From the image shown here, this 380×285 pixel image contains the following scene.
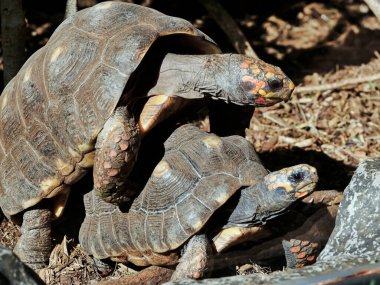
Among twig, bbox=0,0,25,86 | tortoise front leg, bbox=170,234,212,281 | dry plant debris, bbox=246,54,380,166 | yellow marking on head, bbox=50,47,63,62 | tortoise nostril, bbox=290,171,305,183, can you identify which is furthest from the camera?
dry plant debris, bbox=246,54,380,166

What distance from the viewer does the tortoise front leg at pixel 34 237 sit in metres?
4.94

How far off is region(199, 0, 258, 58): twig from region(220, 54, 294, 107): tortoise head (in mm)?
2304

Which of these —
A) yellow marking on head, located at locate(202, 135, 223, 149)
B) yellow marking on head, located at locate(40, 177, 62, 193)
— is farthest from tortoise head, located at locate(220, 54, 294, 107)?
yellow marking on head, located at locate(40, 177, 62, 193)

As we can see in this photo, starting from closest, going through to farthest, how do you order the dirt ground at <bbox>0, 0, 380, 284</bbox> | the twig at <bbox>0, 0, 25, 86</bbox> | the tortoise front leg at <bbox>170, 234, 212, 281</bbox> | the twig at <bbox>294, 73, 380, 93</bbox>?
A: the tortoise front leg at <bbox>170, 234, 212, 281</bbox>, the dirt ground at <bbox>0, 0, 380, 284</bbox>, the twig at <bbox>0, 0, 25, 86</bbox>, the twig at <bbox>294, 73, 380, 93</bbox>

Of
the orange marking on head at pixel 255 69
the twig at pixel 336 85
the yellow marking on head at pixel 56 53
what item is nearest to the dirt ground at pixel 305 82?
the twig at pixel 336 85

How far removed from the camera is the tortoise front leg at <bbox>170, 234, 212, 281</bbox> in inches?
168

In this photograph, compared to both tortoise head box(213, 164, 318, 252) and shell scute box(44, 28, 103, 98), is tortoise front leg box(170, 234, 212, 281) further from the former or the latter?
shell scute box(44, 28, 103, 98)

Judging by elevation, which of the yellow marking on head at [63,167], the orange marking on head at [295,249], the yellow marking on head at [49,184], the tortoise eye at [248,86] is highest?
the tortoise eye at [248,86]

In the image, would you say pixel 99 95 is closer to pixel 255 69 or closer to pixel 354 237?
pixel 255 69

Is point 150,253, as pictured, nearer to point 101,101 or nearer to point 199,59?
point 101,101

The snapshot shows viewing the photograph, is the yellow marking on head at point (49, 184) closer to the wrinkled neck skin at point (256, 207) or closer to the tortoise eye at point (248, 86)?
the wrinkled neck skin at point (256, 207)

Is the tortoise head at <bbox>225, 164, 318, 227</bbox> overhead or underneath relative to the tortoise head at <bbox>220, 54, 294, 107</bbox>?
underneath

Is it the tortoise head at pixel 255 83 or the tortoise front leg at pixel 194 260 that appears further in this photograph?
the tortoise head at pixel 255 83

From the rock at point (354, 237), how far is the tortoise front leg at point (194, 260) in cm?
28
